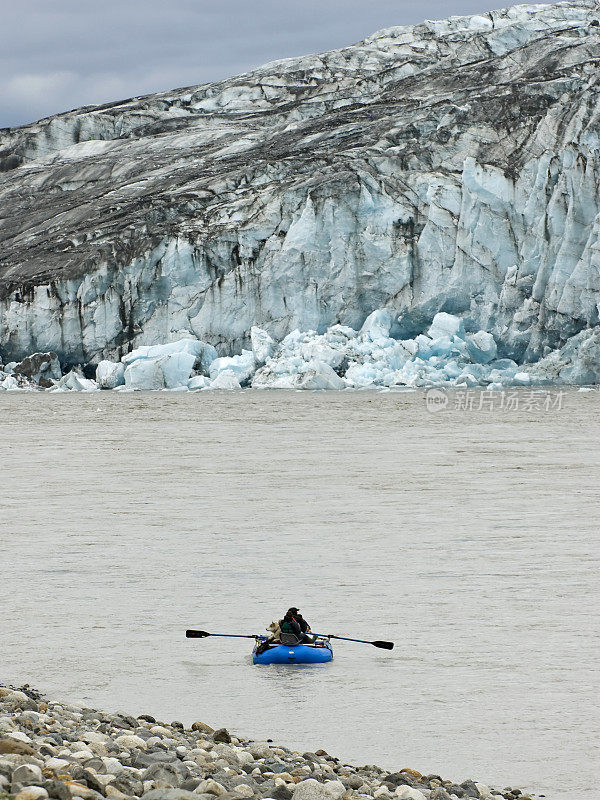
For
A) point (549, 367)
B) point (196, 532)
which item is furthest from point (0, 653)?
point (549, 367)

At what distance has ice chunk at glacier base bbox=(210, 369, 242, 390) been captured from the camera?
40.2 m

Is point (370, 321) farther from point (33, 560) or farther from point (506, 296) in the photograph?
point (33, 560)

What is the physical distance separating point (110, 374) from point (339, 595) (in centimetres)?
3383

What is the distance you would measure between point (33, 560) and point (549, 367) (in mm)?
29054

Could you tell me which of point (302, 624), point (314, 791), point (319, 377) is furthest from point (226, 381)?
point (314, 791)

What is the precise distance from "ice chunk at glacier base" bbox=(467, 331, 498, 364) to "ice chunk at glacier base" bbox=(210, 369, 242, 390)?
8.65 m

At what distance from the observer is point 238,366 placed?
4050cm

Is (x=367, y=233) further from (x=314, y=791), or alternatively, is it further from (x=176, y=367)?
(x=314, y=791)

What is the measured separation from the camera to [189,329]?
42312mm

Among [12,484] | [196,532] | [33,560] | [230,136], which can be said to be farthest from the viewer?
[230,136]

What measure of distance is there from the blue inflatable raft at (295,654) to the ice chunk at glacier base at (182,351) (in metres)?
33.3

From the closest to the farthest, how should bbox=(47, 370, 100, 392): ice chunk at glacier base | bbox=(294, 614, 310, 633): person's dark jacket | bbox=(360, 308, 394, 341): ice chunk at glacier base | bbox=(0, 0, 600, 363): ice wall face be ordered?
bbox=(294, 614, 310, 633): person's dark jacket
bbox=(0, 0, 600, 363): ice wall face
bbox=(360, 308, 394, 341): ice chunk at glacier base
bbox=(47, 370, 100, 392): ice chunk at glacier base

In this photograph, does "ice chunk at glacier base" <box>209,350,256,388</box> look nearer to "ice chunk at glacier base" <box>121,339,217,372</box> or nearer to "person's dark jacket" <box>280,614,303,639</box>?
"ice chunk at glacier base" <box>121,339,217,372</box>

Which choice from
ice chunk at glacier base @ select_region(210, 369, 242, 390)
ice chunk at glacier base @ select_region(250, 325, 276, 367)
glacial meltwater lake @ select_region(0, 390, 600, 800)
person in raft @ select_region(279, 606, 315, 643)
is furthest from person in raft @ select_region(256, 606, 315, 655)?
ice chunk at glacier base @ select_region(210, 369, 242, 390)
